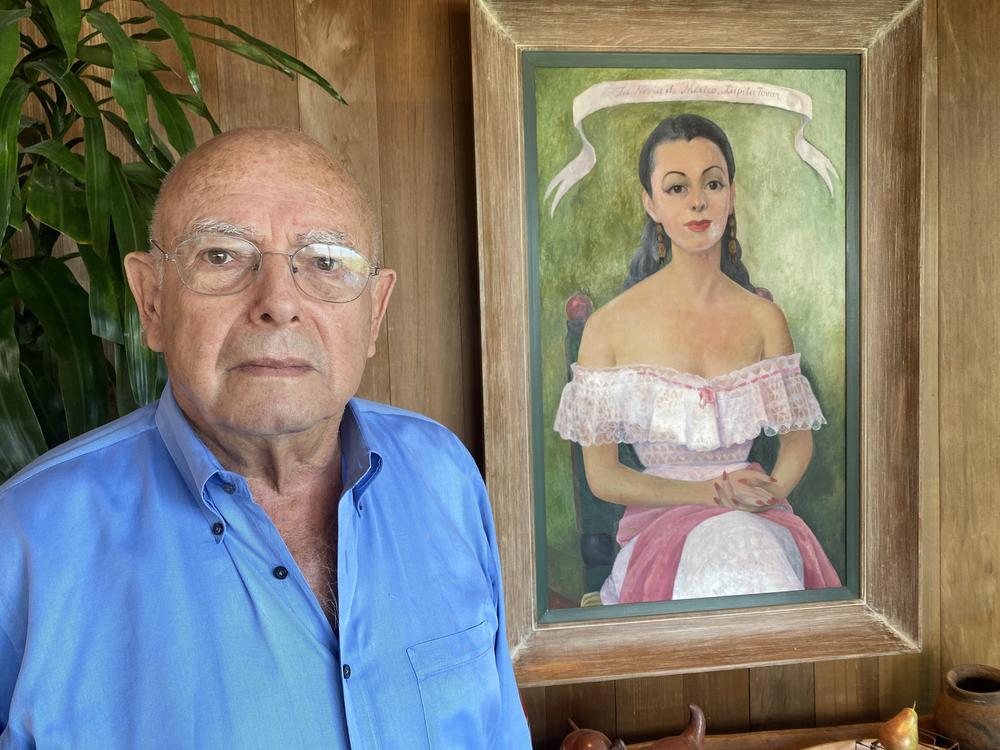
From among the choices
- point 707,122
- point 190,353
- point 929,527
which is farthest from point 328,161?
point 929,527

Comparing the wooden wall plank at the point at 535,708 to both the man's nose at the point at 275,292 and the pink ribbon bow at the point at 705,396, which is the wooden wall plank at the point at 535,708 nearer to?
the pink ribbon bow at the point at 705,396

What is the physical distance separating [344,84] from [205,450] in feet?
3.12

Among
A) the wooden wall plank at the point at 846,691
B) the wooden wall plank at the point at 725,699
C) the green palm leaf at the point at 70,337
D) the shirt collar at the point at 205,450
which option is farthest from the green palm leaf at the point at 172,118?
the wooden wall plank at the point at 846,691

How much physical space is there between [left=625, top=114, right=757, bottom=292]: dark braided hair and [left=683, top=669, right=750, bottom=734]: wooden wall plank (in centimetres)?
88

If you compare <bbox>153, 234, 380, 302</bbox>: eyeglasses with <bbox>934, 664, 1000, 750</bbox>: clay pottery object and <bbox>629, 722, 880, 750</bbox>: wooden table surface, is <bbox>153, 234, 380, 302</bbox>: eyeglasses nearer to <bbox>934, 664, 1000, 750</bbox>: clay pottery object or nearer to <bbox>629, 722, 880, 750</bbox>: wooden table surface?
<bbox>629, 722, 880, 750</bbox>: wooden table surface

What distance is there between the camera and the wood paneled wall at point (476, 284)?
63.4 inches

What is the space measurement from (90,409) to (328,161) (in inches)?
19.4

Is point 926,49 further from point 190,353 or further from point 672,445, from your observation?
point 190,353

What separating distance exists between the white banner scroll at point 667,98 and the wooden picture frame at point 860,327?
0.21 ft

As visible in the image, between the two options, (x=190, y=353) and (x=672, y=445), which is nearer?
(x=190, y=353)

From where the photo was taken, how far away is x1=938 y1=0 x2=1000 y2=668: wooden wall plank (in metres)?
1.78

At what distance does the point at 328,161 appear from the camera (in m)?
0.98

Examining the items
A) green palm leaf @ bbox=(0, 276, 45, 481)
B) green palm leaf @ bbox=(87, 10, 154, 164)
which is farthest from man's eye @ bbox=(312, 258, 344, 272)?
green palm leaf @ bbox=(0, 276, 45, 481)

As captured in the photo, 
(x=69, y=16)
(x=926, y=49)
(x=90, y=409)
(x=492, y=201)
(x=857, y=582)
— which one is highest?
(x=926, y=49)
